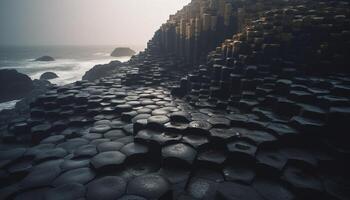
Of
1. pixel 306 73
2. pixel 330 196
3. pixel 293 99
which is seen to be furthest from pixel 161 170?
pixel 306 73

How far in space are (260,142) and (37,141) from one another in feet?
20.2

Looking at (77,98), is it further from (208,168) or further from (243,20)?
(243,20)

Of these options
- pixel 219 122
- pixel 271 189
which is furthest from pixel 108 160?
pixel 271 189

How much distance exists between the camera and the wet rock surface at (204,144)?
11.5 ft

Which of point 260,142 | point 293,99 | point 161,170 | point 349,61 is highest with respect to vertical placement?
point 349,61

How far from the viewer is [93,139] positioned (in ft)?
17.8

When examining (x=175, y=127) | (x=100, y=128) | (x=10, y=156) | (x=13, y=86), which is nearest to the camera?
(x=10, y=156)

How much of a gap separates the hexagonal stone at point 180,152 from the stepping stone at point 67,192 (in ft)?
5.02

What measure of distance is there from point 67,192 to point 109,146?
1494 millimetres

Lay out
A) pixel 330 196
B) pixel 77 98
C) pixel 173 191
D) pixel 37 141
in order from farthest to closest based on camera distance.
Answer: pixel 77 98 < pixel 37 141 < pixel 173 191 < pixel 330 196

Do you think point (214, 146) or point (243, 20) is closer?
point (214, 146)

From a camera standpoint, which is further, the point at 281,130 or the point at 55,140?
the point at 55,140

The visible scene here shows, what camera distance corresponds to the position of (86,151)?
4781mm

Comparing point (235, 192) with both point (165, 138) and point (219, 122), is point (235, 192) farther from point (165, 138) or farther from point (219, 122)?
point (219, 122)
